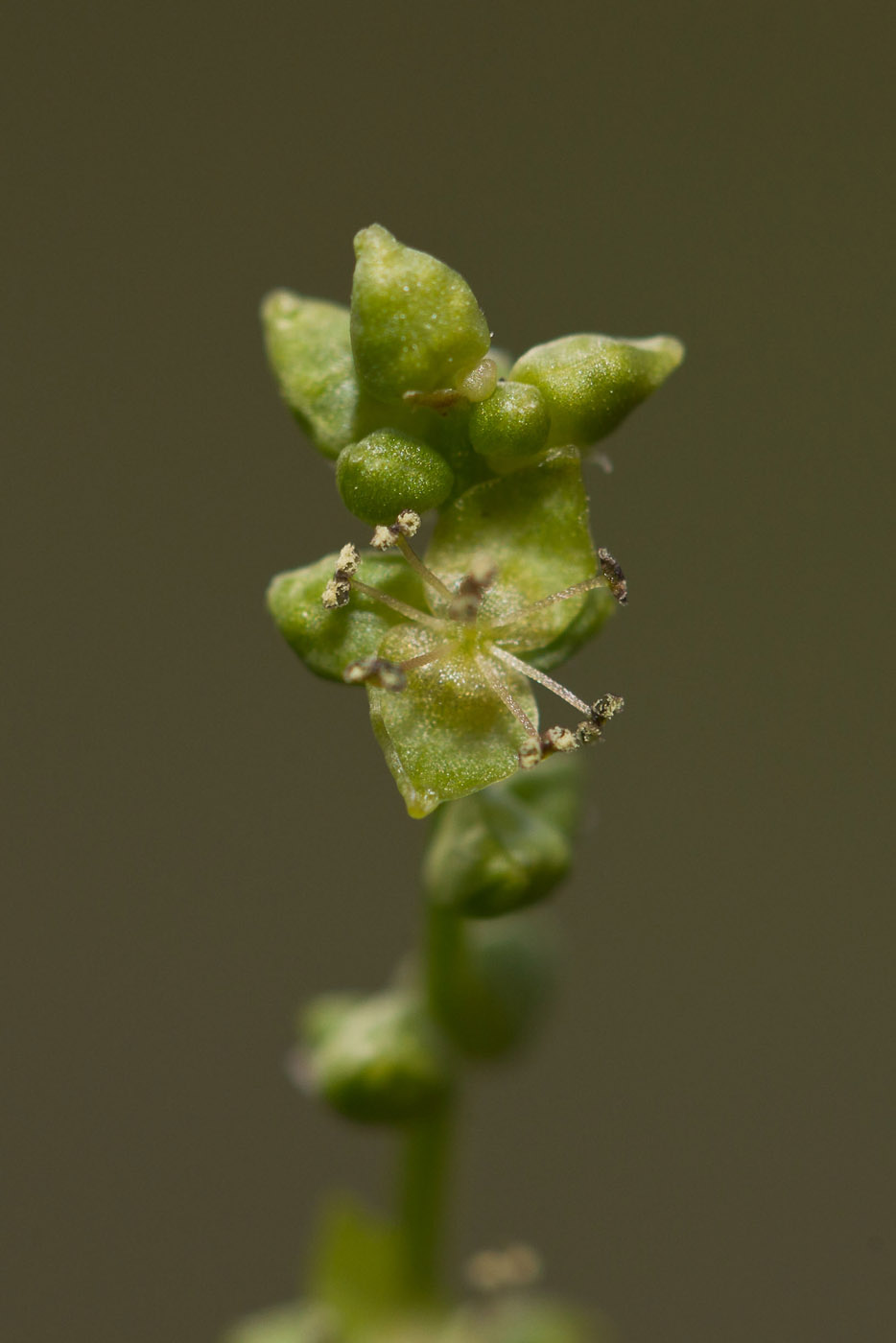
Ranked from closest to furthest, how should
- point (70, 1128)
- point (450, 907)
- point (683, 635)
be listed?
1. point (450, 907)
2. point (70, 1128)
3. point (683, 635)

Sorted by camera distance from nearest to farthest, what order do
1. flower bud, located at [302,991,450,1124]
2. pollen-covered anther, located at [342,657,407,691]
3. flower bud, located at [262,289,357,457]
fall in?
pollen-covered anther, located at [342,657,407,691]
flower bud, located at [262,289,357,457]
flower bud, located at [302,991,450,1124]

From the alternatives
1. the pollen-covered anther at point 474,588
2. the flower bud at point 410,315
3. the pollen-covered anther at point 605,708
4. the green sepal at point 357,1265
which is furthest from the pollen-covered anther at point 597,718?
the green sepal at point 357,1265

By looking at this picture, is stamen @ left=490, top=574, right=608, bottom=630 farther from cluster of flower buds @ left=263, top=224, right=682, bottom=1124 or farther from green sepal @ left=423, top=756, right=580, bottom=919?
green sepal @ left=423, top=756, right=580, bottom=919

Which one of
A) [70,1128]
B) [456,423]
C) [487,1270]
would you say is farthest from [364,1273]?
[70,1128]

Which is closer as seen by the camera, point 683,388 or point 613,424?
point 613,424

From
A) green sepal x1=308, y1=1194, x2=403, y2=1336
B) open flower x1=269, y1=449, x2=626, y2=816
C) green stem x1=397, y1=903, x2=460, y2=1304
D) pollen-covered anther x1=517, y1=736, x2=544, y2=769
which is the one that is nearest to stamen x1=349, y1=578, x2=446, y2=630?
open flower x1=269, y1=449, x2=626, y2=816

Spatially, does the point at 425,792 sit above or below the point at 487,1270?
above

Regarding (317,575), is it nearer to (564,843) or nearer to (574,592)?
(574,592)
